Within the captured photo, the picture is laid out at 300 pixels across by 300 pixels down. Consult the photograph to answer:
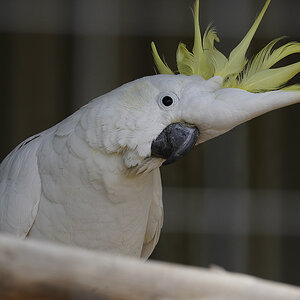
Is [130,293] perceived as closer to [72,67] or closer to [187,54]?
[187,54]

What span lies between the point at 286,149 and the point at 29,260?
2.96m

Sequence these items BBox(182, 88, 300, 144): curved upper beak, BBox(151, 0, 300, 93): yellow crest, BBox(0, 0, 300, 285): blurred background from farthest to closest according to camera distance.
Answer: BBox(0, 0, 300, 285): blurred background → BBox(151, 0, 300, 93): yellow crest → BBox(182, 88, 300, 144): curved upper beak

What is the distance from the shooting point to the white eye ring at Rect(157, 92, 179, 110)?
186 cm

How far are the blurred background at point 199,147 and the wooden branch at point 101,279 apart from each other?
2.03m

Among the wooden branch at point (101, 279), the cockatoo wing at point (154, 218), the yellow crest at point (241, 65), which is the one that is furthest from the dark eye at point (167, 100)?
the wooden branch at point (101, 279)

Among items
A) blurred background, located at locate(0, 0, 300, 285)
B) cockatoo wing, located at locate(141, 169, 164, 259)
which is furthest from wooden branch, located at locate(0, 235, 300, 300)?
blurred background, located at locate(0, 0, 300, 285)

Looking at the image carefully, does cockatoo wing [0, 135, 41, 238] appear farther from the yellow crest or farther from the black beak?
the yellow crest

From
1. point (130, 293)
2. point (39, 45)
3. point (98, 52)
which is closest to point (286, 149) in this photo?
point (98, 52)

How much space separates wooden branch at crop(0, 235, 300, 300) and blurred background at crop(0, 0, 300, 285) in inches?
79.7

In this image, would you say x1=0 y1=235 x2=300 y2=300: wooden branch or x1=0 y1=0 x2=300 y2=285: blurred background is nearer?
x1=0 y1=235 x2=300 y2=300: wooden branch

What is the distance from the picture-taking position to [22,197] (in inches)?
80.0

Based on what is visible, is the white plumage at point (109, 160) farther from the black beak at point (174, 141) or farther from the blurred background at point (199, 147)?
the blurred background at point (199, 147)

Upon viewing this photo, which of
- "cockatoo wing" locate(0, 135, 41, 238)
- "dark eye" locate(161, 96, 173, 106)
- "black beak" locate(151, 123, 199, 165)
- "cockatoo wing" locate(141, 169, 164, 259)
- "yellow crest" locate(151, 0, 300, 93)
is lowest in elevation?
"cockatoo wing" locate(141, 169, 164, 259)

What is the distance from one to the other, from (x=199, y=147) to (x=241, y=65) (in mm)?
1808
